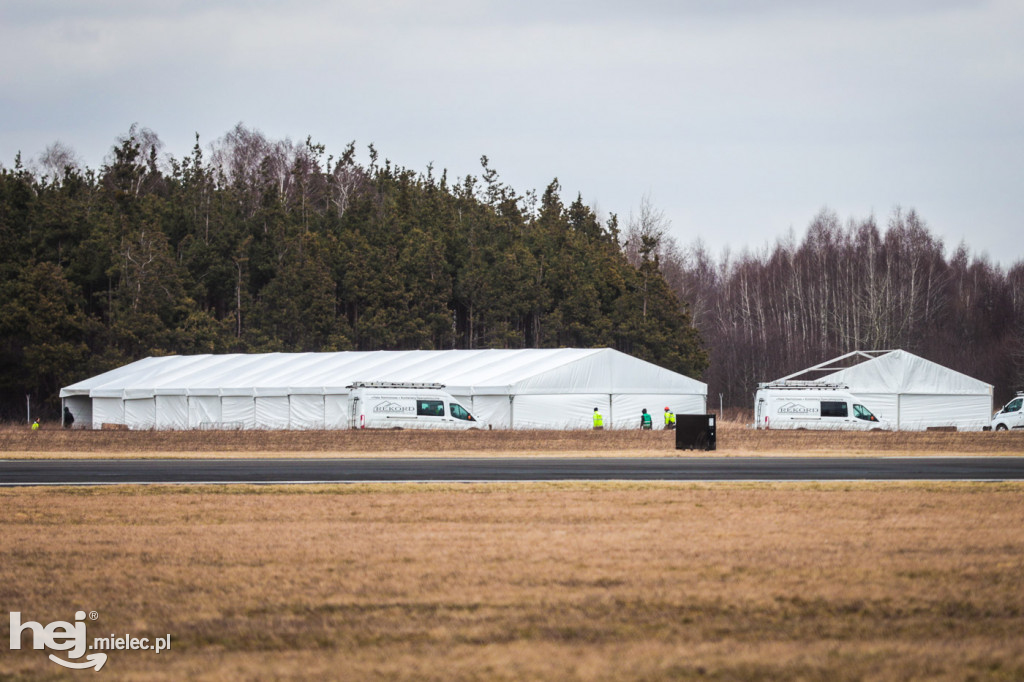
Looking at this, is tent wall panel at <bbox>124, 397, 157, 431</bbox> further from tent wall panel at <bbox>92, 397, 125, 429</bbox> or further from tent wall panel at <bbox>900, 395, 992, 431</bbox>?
tent wall panel at <bbox>900, 395, 992, 431</bbox>

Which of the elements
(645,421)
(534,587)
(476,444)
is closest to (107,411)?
(645,421)

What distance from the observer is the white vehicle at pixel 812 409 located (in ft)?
150

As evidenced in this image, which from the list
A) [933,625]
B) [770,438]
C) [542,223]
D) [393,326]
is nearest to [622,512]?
[933,625]

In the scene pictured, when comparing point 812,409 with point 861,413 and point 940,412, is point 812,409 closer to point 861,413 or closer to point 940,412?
point 861,413

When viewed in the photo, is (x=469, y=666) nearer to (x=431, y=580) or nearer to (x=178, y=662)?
(x=178, y=662)

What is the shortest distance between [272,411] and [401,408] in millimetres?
9970

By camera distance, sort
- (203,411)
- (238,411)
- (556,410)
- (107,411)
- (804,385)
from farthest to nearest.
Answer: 1. (107,411)
2. (203,411)
3. (238,411)
4. (556,410)
5. (804,385)

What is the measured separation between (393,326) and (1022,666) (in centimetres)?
6975

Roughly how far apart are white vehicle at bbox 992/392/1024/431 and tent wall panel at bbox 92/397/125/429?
134 ft

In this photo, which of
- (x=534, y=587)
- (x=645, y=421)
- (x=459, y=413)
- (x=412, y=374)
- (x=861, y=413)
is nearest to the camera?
(x=534, y=587)

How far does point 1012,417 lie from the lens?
47.2 meters

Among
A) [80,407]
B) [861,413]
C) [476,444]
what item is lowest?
[476,444]

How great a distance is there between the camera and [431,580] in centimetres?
987

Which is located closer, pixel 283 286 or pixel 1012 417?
pixel 1012 417
